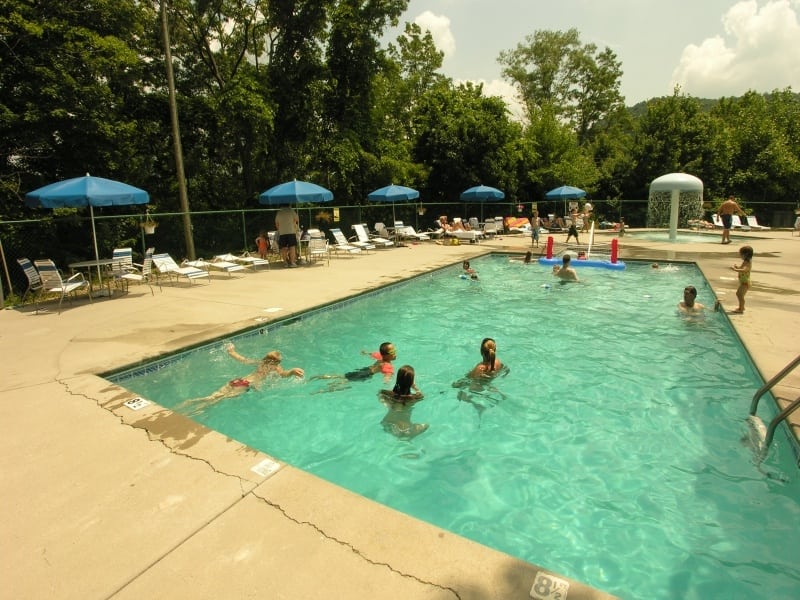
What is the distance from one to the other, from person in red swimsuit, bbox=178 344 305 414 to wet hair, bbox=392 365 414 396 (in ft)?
4.97

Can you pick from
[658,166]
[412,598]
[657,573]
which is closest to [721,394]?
[657,573]

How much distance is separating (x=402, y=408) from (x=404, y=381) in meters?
0.35

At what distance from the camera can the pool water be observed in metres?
3.47

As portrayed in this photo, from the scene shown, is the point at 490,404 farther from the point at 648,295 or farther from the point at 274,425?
the point at 648,295

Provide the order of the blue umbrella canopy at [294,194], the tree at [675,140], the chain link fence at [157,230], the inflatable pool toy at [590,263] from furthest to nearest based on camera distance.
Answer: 1. the tree at [675,140]
2. the inflatable pool toy at [590,263]
3. the blue umbrella canopy at [294,194]
4. the chain link fence at [157,230]

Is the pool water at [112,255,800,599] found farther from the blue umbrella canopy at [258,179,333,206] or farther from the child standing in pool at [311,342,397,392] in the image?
the blue umbrella canopy at [258,179,333,206]

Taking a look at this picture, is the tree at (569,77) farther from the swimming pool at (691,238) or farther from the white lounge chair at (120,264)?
the white lounge chair at (120,264)

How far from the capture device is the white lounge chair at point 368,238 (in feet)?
60.0

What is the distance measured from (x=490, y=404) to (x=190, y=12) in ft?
72.0

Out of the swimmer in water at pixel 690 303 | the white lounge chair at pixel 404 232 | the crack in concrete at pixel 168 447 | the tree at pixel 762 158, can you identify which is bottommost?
the crack in concrete at pixel 168 447

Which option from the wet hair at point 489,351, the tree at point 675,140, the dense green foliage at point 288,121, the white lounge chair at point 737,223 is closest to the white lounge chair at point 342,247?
the dense green foliage at point 288,121

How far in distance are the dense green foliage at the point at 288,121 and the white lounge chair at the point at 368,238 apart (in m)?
3.37

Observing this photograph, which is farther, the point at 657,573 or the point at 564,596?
the point at 657,573

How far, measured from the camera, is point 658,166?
2898cm
